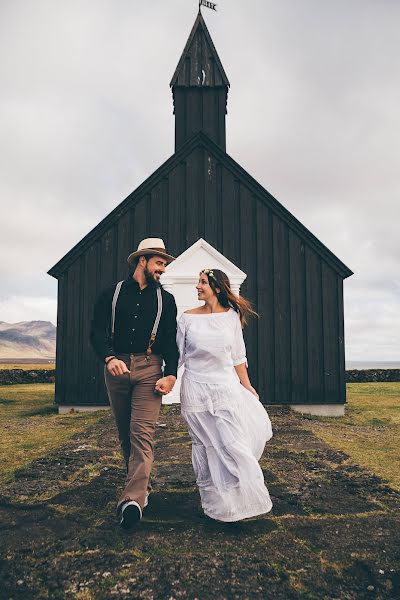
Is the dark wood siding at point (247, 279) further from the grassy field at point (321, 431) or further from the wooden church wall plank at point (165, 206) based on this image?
the grassy field at point (321, 431)

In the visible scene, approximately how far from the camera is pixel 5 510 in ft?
12.3

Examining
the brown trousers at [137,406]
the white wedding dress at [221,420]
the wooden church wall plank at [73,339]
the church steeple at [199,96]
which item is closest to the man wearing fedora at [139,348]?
the brown trousers at [137,406]

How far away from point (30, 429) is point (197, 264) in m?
4.88

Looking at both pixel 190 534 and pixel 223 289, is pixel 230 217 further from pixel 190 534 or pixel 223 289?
pixel 190 534

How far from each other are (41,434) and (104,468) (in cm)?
292

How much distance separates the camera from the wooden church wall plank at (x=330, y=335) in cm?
1046

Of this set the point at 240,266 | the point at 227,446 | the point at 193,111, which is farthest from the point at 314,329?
the point at 227,446

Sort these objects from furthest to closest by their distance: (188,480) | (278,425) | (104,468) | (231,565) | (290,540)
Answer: (278,425), (104,468), (188,480), (290,540), (231,565)

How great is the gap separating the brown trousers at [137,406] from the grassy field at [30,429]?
1918 millimetres

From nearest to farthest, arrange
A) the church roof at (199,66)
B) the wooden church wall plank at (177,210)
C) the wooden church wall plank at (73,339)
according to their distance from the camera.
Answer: the wooden church wall plank at (73,339) < the wooden church wall plank at (177,210) < the church roof at (199,66)

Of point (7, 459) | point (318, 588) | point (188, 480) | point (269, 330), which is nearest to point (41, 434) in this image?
point (7, 459)

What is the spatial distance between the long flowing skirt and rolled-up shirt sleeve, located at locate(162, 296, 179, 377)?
164 mm

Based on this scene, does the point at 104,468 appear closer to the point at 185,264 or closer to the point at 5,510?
the point at 5,510

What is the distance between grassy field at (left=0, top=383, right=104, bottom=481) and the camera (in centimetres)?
583
